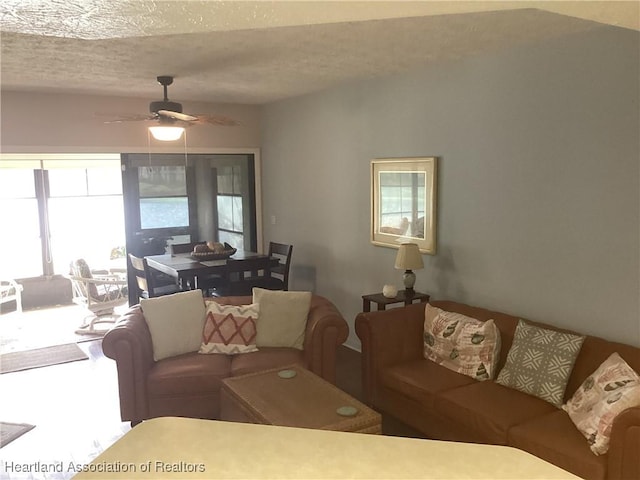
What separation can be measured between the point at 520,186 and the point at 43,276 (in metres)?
6.61

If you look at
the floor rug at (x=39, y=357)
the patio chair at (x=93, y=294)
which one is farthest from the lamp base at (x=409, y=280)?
the patio chair at (x=93, y=294)

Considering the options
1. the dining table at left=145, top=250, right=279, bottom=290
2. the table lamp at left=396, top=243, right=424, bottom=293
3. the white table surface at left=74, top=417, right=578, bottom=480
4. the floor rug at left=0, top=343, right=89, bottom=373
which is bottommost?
the floor rug at left=0, top=343, right=89, bottom=373

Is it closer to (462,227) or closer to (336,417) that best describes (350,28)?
(462,227)

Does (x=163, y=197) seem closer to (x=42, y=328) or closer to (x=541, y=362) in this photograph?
(x=42, y=328)

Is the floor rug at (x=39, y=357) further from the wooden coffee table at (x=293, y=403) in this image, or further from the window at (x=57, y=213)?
the wooden coffee table at (x=293, y=403)

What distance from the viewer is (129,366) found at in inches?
147

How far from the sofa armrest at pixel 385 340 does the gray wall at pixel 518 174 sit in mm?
587

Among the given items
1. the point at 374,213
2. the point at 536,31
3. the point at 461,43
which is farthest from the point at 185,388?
the point at 536,31

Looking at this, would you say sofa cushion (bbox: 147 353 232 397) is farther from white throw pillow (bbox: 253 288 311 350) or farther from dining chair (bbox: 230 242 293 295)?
dining chair (bbox: 230 242 293 295)

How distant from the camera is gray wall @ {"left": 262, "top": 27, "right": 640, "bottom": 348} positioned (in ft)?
10.7

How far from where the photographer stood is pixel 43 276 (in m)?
7.71

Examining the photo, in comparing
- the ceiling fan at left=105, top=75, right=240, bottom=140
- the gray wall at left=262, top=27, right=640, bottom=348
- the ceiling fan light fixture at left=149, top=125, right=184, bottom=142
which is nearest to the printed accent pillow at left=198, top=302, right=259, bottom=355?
the gray wall at left=262, top=27, right=640, bottom=348

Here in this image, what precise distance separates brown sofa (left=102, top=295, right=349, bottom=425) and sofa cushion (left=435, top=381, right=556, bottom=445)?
3.31 ft

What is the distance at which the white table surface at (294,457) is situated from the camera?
1424 millimetres
